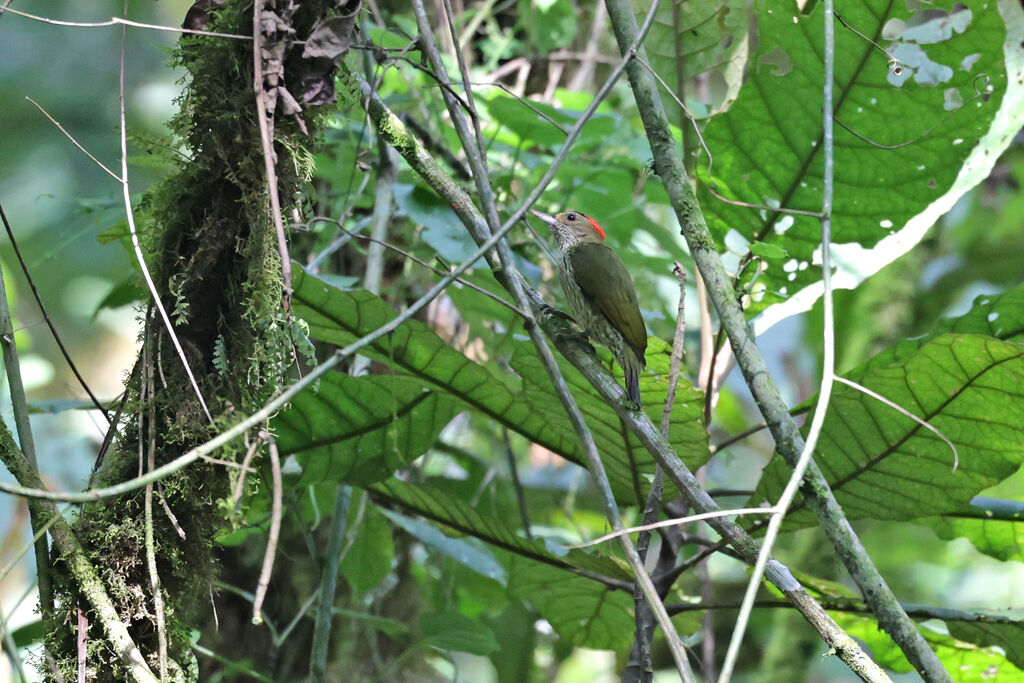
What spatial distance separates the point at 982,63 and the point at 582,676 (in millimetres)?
4529

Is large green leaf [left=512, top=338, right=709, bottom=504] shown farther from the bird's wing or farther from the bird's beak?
the bird's beak

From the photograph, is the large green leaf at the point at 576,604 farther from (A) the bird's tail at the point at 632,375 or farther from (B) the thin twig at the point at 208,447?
(B) the thin twig at the point at 208,447

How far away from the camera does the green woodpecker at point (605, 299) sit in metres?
2.65

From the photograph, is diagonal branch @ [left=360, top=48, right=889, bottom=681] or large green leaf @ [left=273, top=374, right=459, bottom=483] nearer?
diagonal branch @ [left=360, top=48, right=889, bottom=681]

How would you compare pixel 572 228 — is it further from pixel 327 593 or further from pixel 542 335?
pixel 542 335

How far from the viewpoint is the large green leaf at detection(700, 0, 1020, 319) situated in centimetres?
239

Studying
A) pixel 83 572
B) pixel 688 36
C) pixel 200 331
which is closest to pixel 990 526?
pixel 688 36

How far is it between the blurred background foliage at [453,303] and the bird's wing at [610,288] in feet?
0.74

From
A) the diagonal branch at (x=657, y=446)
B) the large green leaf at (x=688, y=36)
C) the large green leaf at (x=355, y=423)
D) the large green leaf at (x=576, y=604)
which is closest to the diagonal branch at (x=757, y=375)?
the diagonal branch at (x=657, y=446)

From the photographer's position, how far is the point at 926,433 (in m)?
2.15

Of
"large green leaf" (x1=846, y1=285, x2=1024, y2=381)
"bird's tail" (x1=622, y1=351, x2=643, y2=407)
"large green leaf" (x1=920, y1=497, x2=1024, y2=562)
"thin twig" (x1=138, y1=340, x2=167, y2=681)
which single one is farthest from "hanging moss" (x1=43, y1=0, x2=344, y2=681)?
"large green leaf" (x1=920, y1=497, x2=1024, y2=562)

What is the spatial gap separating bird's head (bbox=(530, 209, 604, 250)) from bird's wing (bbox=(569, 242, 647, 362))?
219 mm

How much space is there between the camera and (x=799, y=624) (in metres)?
4.72

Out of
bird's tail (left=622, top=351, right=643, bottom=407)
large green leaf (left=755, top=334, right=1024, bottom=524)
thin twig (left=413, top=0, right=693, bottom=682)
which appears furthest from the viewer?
bird's tail (left=622, top=351, right=643, bottom=407)
